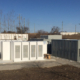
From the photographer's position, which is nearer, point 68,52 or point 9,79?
point 9,79

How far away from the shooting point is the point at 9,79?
27.3 feet

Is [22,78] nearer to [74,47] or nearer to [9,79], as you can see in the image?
[9,79]

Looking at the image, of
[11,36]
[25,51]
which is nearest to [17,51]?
[25,51]

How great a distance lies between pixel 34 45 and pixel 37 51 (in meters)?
0.84

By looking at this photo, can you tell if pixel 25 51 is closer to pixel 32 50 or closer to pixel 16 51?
pixel 32 50

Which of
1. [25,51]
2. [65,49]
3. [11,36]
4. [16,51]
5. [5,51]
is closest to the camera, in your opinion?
[16,51]

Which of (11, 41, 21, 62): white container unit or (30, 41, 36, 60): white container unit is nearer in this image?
(11, 41, 21, 62): white container unit

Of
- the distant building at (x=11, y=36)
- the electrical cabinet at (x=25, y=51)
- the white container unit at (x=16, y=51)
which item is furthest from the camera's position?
the distant building at (x=11, y=36)

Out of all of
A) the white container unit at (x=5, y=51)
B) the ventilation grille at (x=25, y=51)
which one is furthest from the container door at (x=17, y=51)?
the white container unit at (x=5, y=51)

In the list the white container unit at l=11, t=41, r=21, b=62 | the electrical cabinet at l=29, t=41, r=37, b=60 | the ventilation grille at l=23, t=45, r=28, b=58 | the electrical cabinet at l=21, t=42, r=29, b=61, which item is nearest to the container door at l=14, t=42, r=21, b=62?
the white container unit at l=11, t=41, r=21, b=62

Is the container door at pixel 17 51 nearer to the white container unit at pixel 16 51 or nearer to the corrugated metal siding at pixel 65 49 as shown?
the white container unit at pixel 16 51

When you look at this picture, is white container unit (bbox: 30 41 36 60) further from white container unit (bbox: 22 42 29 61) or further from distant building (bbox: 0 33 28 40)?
distant building (bbox: 0 33 28 40)

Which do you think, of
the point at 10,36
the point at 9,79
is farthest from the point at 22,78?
the point at 10,36

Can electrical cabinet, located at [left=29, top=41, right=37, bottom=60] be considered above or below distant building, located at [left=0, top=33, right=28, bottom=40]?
below
